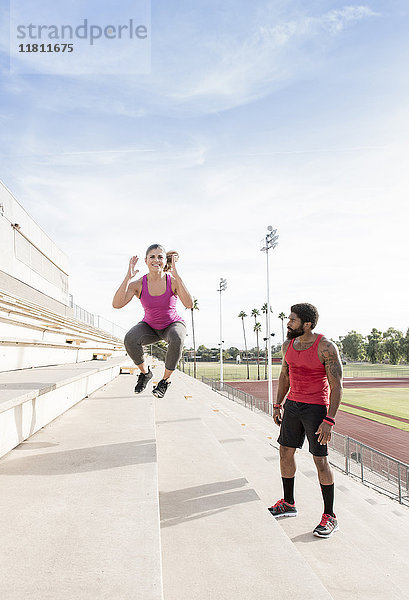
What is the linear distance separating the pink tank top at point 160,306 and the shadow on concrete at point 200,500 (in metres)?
1.83

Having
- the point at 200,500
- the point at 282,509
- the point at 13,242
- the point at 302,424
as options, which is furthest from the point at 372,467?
the point at 13,242

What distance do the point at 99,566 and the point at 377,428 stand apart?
95.5 feet

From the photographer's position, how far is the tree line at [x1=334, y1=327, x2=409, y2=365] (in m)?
137

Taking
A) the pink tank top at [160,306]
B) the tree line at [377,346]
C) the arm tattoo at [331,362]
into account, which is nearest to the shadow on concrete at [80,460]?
the pink tank top at [160,306]

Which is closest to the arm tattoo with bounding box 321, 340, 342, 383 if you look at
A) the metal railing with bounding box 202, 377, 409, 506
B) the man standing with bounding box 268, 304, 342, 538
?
the man standing with bounding box 268, 304, 342, 538

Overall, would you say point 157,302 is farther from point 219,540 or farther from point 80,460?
point 219,540

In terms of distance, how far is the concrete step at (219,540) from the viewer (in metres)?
2.60

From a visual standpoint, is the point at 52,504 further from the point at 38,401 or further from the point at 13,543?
the point at 38,401

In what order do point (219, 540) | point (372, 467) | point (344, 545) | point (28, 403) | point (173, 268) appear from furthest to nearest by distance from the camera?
point (372, 467) → point (344, 545) → point (28, 403) → point (219, 540) → point (173, 268)

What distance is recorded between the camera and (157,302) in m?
3.49

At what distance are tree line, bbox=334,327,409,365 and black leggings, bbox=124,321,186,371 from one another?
141610 millimetres

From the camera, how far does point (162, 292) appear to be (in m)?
3.48

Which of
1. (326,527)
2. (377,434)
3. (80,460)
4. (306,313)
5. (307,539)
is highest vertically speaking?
(306,313)

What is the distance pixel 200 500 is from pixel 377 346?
522 ft
